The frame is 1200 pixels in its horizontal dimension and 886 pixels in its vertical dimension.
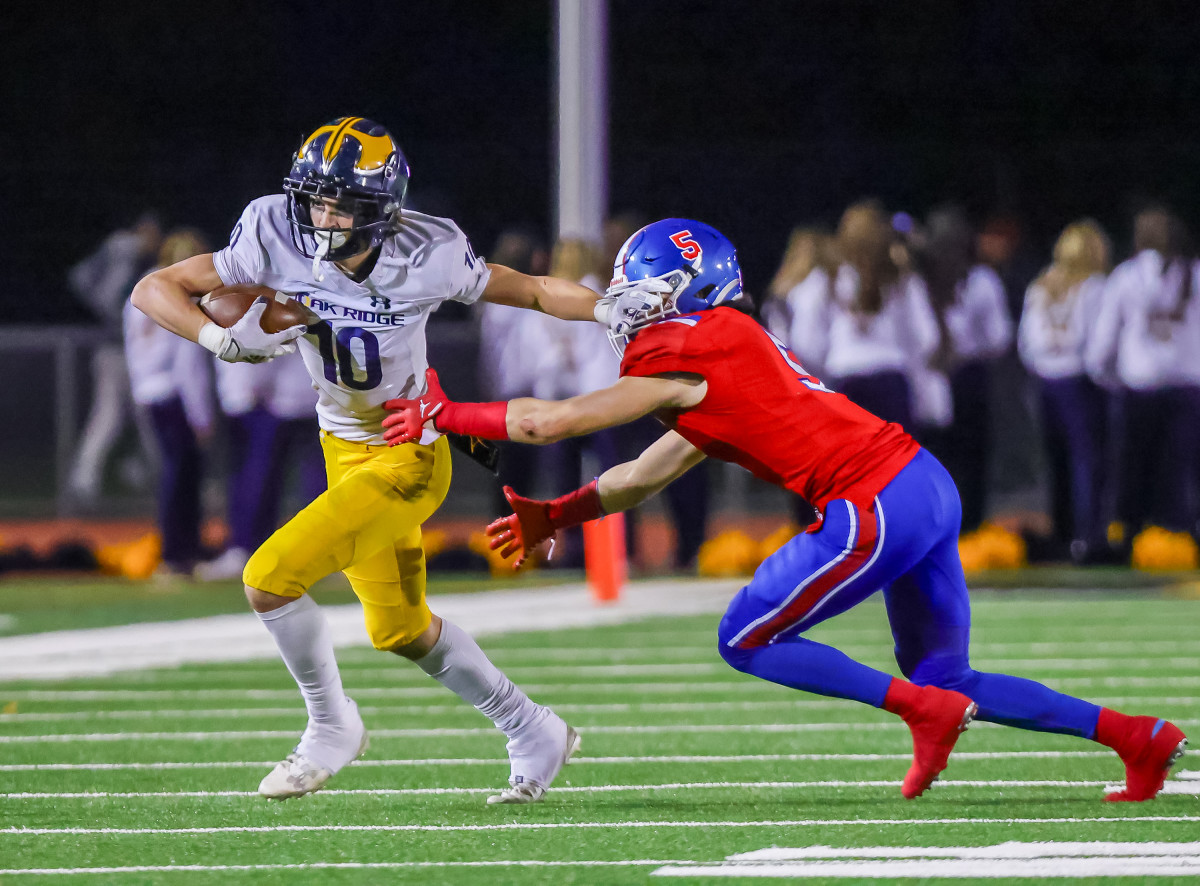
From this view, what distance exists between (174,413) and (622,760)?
6906mm

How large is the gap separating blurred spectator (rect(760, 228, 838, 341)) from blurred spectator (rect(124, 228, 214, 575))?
3342 millimetres

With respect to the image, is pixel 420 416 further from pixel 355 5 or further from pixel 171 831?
pixel 355 5

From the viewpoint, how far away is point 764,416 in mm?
5109

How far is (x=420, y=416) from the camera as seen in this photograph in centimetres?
509

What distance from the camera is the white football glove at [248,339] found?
17.2 ft

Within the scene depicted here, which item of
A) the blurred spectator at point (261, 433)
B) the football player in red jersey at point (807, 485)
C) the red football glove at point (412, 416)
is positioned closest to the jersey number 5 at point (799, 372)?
the football player in red jersey at point (807, 485)

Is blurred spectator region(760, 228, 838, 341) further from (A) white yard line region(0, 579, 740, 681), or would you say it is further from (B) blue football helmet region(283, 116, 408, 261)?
(B) blue football helmet region(283, 116, 408, 261)

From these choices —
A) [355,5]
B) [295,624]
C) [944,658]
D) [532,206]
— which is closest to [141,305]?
[295,624]

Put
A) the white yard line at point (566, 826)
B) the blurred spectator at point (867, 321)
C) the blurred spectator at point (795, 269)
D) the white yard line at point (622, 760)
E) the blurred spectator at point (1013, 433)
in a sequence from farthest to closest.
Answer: the blurred spectator at point (1013, 433) → the blurred spectator at point (795, 269) → the blurred spectator at point (867, 321) → the white yard line at point (622, 760) → the white yard line at point (566, 826)

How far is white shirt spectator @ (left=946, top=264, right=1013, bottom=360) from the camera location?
1255 cm

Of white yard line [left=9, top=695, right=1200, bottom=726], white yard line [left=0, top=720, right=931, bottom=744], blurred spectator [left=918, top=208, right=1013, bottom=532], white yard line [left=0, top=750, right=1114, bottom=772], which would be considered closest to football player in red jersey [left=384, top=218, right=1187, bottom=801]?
white yard line [left=0, top=750, right=1114, bottom=772]

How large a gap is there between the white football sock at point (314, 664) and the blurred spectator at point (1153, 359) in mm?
7906

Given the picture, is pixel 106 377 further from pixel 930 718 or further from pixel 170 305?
pixel 930 718

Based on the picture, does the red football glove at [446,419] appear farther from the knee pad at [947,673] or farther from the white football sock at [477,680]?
the knee pad at [947,673]
